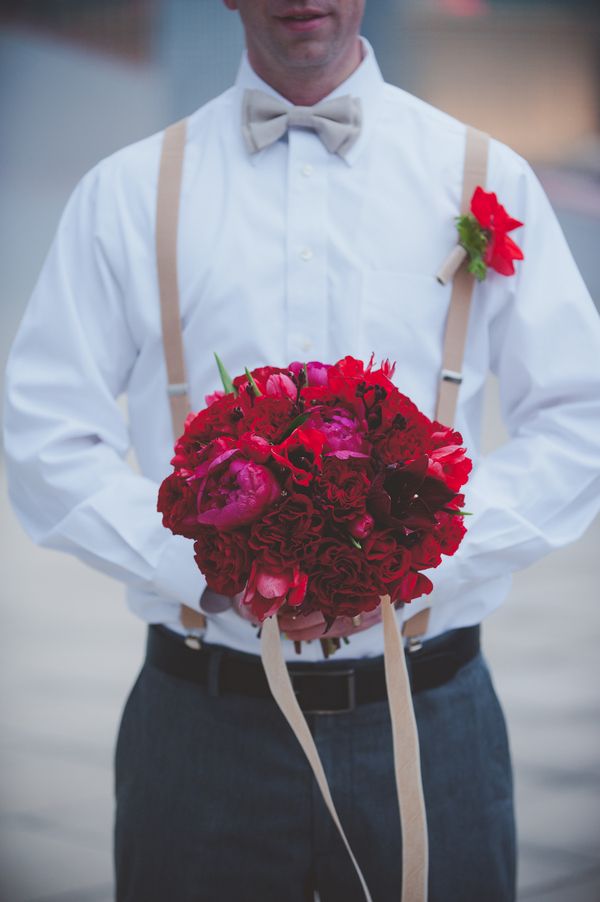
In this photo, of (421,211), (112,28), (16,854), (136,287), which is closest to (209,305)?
(136,287)

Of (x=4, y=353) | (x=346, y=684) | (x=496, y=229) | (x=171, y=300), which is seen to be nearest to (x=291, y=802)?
(x=346, y=684)

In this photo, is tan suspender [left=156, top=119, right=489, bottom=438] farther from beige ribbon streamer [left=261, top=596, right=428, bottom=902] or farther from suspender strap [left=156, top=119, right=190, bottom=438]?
beige ribbon streamer [left=261, top=596, right=428, bottom=902]

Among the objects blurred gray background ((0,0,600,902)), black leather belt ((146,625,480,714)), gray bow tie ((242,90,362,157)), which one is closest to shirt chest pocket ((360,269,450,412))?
gray bow tie ((242,90,362,157))

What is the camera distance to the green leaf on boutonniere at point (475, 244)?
1.95 m

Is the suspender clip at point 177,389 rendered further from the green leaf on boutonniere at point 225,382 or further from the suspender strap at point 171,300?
the green leaf on boutonniere at point 225,382

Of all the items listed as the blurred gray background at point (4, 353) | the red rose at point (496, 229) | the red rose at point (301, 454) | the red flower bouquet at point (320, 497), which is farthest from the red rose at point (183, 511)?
the blurred gray background at point (4, 353)

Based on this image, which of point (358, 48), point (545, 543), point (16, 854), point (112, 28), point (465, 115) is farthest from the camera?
point (112, 28)

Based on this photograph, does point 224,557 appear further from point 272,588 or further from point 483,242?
point 483,242

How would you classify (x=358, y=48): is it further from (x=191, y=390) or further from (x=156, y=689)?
(x=156, y=689)

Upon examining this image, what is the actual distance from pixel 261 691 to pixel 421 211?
0.74 m

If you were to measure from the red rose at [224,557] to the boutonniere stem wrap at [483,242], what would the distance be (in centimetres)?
63

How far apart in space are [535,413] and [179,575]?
0.58m

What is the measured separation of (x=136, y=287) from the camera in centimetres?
200

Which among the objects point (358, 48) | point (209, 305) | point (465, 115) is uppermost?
point (465, 115)
